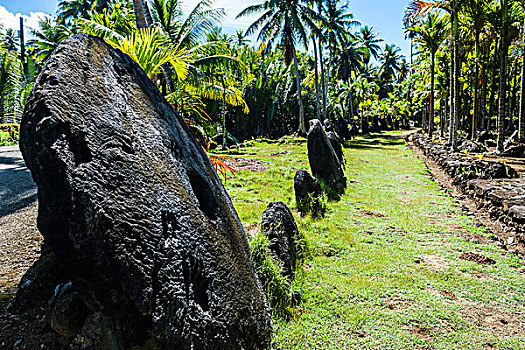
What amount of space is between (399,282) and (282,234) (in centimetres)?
164

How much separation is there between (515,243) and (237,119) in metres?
25.2

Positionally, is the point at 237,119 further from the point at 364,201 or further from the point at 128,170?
the point at 128,170

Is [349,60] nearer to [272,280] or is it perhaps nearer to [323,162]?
[323,162]

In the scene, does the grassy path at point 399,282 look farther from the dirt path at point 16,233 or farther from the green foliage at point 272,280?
the dirt path at point 16,233

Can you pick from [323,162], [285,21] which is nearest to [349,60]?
[285,21]

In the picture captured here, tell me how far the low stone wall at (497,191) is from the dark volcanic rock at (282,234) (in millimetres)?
3847

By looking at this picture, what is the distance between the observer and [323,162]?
966cm

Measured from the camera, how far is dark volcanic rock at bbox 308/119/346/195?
9.49m

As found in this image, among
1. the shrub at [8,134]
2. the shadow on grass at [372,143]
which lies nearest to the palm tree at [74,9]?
the shrub at [8,134]

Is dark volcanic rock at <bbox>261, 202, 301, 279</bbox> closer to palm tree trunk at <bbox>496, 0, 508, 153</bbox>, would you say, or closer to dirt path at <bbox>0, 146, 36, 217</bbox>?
dirt path at <bbox>0, 146, 36, 217</bbox>

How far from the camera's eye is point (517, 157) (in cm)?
1442

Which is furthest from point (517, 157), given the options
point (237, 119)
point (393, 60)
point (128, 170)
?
point (393, 60)

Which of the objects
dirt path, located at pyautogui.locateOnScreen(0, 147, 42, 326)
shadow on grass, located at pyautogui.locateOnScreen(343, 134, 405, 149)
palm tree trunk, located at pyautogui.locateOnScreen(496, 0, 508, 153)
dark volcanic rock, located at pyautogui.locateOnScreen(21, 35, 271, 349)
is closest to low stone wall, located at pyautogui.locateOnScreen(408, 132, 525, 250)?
palm tree trunk, located at pyautogui.locateOnScreen(496, 0, 508, 153)

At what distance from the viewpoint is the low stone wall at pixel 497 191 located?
6234mm
